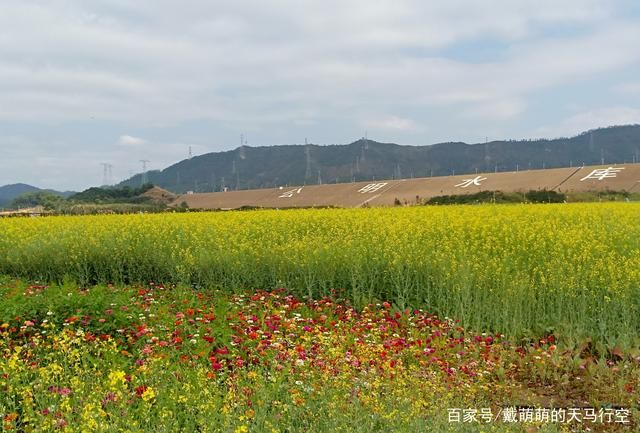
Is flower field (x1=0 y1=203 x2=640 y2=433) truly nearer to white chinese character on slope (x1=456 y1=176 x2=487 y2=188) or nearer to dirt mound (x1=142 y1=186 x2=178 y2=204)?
white chinese character on slope (x1=456 y1=176 x2=487 y2=188)

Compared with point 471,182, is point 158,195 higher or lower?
higher

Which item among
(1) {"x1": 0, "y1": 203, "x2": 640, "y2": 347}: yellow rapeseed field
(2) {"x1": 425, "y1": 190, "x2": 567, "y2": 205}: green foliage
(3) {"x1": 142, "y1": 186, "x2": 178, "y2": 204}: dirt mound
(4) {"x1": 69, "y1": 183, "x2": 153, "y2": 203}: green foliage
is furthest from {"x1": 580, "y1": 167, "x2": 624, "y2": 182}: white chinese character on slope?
(4) {"x1": 69, "y1": 183, "x2": 153, "y2": 203}: green foliage

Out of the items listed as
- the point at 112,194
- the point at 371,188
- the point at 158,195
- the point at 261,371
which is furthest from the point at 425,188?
the point at 261,371

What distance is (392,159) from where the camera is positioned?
160 m

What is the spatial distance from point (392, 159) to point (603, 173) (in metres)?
122

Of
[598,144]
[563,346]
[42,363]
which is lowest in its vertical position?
[563,346]

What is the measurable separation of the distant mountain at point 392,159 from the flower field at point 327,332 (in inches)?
5158

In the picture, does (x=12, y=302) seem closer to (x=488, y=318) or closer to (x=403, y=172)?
(x=488, y=318)

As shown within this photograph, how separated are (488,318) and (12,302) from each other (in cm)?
643

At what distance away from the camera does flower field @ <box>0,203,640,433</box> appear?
4.23 metres

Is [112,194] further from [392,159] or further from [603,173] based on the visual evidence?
[392,159]

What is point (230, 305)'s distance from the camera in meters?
8.14

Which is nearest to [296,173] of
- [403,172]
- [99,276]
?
[403,172]

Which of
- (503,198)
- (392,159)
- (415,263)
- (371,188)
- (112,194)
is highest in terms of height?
(392,159)
